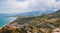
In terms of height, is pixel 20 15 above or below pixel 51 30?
above

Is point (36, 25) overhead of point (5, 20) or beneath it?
beneath

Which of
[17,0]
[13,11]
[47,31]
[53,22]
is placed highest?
[17,0]

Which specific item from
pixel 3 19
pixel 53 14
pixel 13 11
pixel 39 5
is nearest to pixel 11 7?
pixel 13 11

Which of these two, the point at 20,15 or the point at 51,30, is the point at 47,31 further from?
the point at 20,15

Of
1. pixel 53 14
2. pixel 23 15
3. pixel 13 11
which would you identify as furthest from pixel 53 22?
pixel 13 11

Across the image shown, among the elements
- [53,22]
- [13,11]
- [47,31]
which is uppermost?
[13,11]

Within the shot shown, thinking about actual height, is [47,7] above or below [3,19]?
above

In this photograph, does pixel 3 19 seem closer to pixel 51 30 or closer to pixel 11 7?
pixel 11 7
